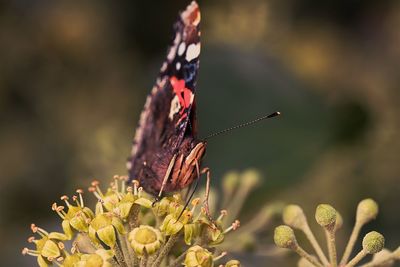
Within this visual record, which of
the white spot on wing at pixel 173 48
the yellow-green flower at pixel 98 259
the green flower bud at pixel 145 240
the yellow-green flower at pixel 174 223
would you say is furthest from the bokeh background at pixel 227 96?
the yellow-green flower at pixel 98 259

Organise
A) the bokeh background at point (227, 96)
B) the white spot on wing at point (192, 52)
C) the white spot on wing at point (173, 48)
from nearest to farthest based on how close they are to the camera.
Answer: the white spot on wing at point (192, 52) < the white spot on wing at point (173, 48) < the bokeh background at point (227, 96)

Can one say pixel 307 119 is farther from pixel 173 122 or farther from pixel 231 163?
pixel 173 122

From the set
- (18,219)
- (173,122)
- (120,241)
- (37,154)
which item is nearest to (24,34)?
(37,154)

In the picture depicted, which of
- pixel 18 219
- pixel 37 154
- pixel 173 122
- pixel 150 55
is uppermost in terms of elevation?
pixel 150 55

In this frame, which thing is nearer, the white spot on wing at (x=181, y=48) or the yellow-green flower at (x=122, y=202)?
the yellow-green flower at (x=122, y=202)

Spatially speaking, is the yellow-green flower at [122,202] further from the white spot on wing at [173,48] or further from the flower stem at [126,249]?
the white spot on wing at [173,48]

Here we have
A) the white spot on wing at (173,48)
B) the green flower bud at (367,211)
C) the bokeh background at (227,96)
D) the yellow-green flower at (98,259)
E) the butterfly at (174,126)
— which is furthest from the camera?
the bokeh background at (227,96)

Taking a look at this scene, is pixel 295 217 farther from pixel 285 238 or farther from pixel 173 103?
pixel 173 103
